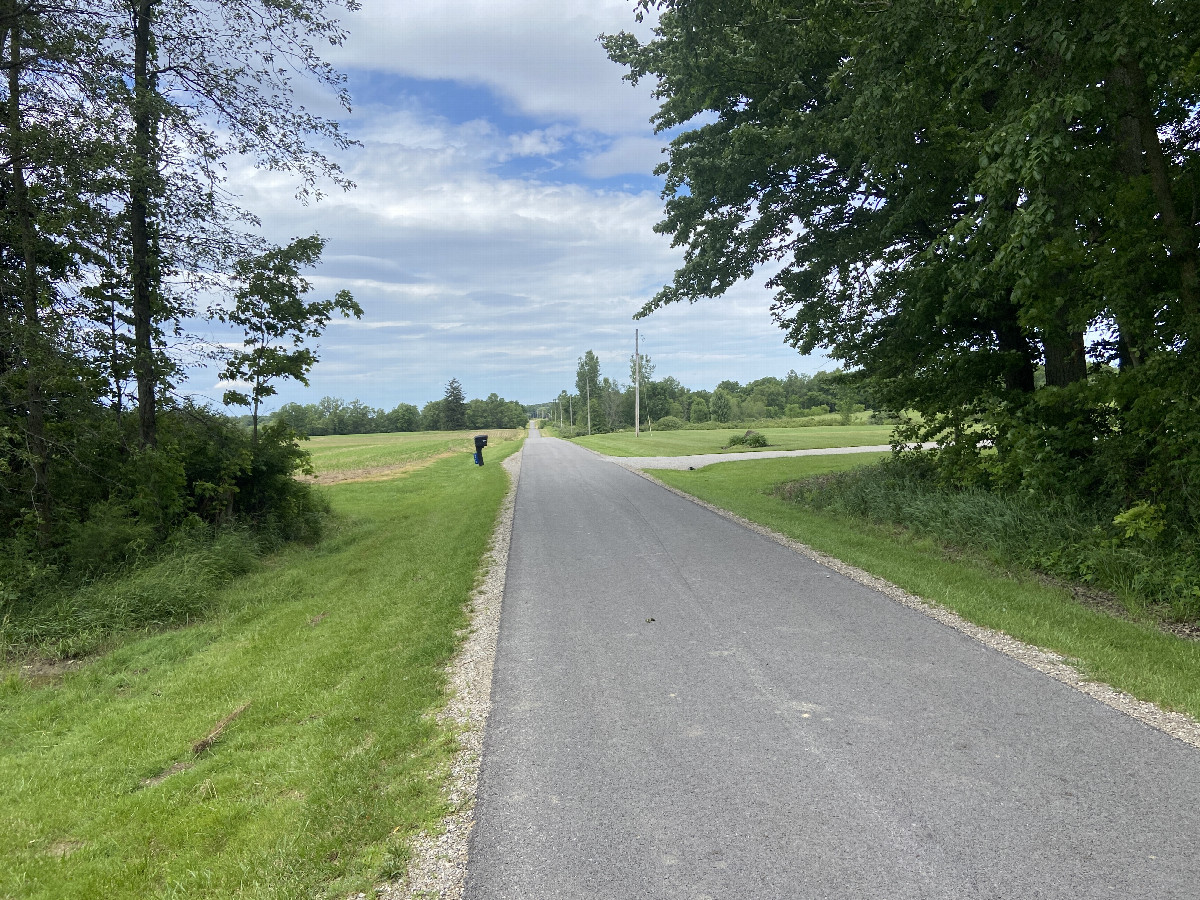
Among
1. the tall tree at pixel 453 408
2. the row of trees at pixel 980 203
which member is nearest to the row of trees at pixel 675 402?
the tall tree at pixel 453 408

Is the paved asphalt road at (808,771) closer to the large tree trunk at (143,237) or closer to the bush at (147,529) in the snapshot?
the bush at (147,529)

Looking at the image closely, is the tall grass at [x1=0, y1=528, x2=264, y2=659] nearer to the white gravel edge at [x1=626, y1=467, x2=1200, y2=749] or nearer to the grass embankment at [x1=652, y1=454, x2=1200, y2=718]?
the white gravel edge at [x1=626, y1=467, x2=1200, y2=749]

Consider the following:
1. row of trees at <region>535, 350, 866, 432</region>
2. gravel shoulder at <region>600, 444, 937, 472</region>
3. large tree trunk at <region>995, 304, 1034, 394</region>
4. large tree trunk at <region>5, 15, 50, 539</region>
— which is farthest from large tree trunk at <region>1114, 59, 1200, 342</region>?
row of trees at <region>535, 350, 866, 432</region>

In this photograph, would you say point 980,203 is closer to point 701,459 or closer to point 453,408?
point 701,459

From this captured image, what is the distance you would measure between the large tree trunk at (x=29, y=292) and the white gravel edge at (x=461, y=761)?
6.67 metres

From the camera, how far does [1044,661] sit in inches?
186

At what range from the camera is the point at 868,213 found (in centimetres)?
1202

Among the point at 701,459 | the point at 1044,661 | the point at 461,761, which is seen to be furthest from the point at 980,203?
the point at 701,459

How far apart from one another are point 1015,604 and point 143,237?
43.8 feet

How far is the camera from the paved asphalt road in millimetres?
2582

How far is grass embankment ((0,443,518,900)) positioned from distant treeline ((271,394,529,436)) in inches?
4469

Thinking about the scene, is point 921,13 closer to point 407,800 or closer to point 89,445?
point 407,800

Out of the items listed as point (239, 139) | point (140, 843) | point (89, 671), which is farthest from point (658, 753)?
point (239, 139)

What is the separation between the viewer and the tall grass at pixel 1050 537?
6195mm
